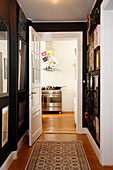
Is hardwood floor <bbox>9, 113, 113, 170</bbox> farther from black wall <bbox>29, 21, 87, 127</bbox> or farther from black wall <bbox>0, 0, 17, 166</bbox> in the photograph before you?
black wall <bbox>29, 21, 87, 127</bbox>

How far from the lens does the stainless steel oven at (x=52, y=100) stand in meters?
7.71

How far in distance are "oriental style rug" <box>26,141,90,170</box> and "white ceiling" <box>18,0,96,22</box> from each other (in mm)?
2646

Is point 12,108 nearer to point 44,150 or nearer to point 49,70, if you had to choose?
point 44,150

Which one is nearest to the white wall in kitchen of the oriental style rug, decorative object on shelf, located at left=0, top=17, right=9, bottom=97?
the oriental style rug

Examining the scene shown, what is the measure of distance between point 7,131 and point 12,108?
0.36 meters

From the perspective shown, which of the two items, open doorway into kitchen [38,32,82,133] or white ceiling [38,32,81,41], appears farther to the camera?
open doorway into kitchen [38,32,82,133]

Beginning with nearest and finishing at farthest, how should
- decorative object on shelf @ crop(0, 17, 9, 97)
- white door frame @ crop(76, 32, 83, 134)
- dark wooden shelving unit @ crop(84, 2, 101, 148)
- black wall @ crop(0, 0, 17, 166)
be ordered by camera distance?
decorative object on shelf @ crop(0, 17, 9, 97) < black wall @ crop(0, 0, 17, 166) < dark wooden shelving unit @ crop(84, 2, 101, 148) < white door frame @ crop(76, 32, 83, 134)

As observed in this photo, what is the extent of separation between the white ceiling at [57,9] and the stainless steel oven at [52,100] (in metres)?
3.53

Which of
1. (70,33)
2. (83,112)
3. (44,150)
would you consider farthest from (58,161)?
(70,33)

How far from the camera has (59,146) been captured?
382cm

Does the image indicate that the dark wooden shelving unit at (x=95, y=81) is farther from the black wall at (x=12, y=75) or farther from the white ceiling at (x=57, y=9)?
the black wall at (x=12, y=75)

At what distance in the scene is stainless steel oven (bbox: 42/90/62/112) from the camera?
771 centimetres

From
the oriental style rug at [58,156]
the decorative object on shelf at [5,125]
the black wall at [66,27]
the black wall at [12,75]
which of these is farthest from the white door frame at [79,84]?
the decorative object on shelf at [5,125]

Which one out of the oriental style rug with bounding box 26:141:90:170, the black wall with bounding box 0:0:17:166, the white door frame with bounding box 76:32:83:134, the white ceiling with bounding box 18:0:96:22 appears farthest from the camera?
the white door frame with bounding box 76:32:83:134
